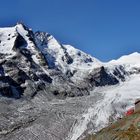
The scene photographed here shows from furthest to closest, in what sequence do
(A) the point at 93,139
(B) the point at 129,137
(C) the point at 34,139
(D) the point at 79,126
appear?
(D) the point at 79,126, (C) the point at 34,139, (A) the point at 93,139, (B) the point at 129,137

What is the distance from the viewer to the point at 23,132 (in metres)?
182

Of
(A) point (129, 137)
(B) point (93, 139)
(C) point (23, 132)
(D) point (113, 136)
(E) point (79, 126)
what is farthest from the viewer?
(E) point (79, 126)

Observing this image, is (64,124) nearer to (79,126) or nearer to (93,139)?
(79,126)

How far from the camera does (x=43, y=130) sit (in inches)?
7343

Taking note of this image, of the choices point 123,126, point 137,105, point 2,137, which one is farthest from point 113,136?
point 2,137

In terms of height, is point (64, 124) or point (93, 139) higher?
point (64, 124)

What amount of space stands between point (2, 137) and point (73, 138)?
25.4 meters

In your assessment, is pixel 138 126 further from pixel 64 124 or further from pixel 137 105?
pixel 64 124

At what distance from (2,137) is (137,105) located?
355ft

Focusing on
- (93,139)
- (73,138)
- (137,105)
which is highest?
(73,138)

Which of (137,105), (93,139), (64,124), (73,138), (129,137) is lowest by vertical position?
(129,137)

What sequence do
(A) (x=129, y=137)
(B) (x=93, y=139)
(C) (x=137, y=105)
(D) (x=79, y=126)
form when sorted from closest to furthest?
(A) (x=129, y=137) → (B) (x=93, y=139) → (C) (x=137, y=105) → (D) (x=79, y=126)

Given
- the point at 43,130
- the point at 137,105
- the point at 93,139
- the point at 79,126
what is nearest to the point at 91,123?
the point at 79,126

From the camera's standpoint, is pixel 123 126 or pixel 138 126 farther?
pixel 123 126
